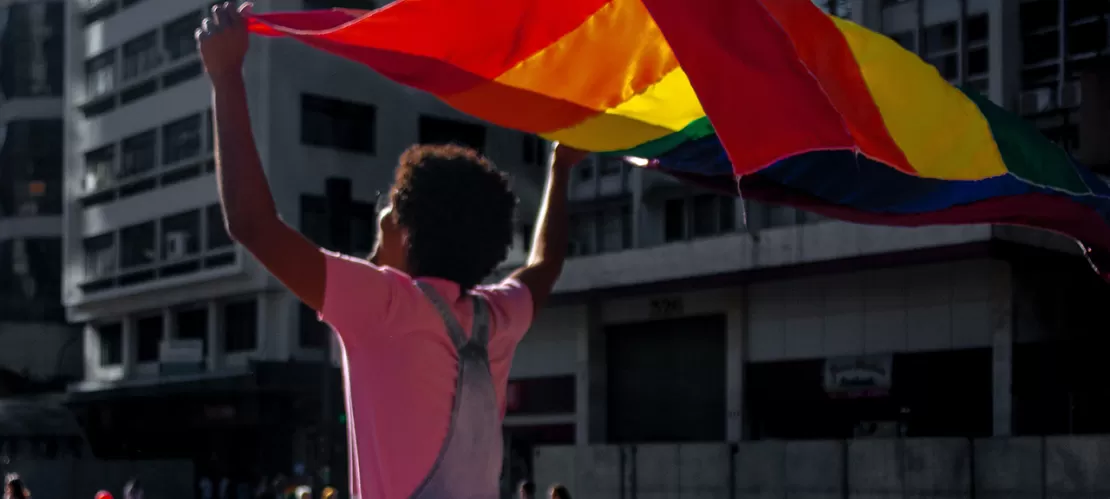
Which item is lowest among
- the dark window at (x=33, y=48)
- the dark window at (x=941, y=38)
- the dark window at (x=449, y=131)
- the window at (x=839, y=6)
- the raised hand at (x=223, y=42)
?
the raised hand at (x=223, y=42)

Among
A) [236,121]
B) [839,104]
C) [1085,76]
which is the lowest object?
[236,121]

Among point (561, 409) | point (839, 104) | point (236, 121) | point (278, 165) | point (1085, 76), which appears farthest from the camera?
point (278, 165)

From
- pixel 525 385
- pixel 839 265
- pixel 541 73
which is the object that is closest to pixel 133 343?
pixel 525 385

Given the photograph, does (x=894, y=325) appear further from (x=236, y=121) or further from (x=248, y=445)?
(x=236, y=121)

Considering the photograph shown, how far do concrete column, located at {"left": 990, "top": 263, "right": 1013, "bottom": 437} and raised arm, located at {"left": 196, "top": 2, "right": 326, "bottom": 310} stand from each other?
991 inches

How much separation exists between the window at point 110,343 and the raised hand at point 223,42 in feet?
154

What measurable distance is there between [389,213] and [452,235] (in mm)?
148

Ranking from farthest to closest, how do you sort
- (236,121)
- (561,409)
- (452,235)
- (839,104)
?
1. (561,409)
2. (839,104)
3. (452,235)
4. (236,121)

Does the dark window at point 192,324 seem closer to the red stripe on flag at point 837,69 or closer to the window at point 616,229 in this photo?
the window at point 616,229

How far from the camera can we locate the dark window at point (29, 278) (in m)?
52.9

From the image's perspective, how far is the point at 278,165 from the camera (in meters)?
40.3

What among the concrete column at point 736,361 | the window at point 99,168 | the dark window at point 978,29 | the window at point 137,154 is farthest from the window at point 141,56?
the dark window at point 978,29

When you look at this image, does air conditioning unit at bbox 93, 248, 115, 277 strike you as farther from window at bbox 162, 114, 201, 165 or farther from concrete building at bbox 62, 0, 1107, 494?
window at bbox 162, 114, 201, 165

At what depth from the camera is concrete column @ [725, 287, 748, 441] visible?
31.5 metres
